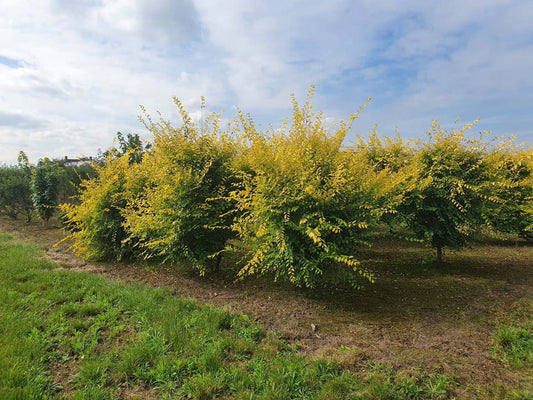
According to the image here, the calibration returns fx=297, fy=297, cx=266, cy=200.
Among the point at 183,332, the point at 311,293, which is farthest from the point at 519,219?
the point at 183,332

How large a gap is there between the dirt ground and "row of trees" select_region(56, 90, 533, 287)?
1.36ft

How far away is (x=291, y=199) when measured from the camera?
397cm

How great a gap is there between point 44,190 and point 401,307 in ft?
39.0

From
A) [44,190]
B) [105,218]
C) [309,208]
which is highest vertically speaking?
[44,190]

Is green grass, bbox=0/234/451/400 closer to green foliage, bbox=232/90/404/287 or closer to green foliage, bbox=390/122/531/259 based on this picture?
green foliage, bbox=232/90/404/287

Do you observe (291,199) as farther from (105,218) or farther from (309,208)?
(105,218)

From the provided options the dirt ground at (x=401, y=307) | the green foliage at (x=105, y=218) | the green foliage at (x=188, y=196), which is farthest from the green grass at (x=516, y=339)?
the green foliage at (x=105, y=218)

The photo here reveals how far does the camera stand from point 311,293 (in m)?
4.80

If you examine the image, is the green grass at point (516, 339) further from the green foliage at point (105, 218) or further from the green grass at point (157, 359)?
the green foliage at point (105, 218)

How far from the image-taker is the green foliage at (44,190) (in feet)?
34.6

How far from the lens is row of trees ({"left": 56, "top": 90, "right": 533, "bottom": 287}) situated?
13.4ft

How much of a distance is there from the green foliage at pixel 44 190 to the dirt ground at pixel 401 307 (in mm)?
4405

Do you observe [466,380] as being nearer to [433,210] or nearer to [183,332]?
[183,332]

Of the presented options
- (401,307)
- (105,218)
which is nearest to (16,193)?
(105,218)
